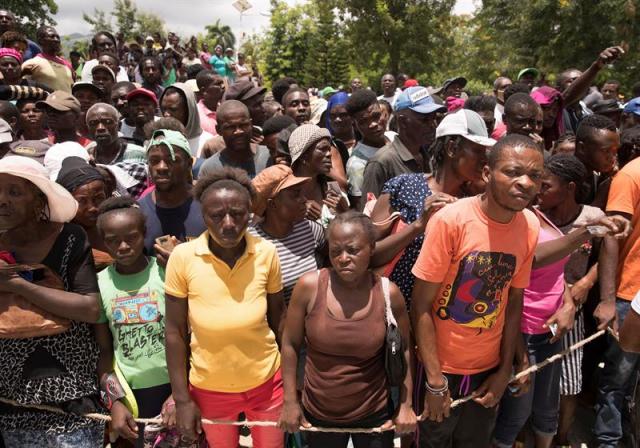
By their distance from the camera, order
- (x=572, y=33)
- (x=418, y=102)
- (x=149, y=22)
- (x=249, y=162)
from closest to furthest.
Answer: (x=418, y=102)
(x=249, y=162)
(x=572, y=33)
(x=149, y=22)

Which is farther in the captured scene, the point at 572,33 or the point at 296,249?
the point at 572,33

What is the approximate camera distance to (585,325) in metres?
3.84

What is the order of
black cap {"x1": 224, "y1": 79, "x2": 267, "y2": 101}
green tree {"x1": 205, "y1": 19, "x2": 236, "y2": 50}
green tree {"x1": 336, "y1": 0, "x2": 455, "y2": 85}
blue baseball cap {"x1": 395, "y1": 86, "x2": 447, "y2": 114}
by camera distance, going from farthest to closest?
green tree {"x1": 205, "y1": 19, "x2": 236, "y2": 50}
green tree {"x1": 336, "y1": 0, "x2": 455, "y2": 85}
black cap {"x1": 224, "y1": 79, "x2": 267, "y2": 101}
blue baseball cap {"x1": 395, "y1": 86, "x2": 447, "y2": 114}

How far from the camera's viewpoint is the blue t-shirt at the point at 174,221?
118 inches

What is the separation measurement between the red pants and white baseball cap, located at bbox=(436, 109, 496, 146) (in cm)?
164

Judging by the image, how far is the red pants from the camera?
2.62 metres

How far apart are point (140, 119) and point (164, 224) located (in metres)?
2.61

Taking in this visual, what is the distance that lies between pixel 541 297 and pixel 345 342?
135 centimetres

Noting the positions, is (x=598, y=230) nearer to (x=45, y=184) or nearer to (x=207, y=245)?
(x=207, y=245)

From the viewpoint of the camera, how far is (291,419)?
8.28 feet

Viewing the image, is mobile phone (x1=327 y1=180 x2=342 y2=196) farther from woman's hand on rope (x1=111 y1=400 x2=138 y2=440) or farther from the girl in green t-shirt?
woman's hand on rope (x1=111 y1=400 x2=138 y2=440)

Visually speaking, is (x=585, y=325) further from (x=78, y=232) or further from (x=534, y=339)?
(x=78, y=232)

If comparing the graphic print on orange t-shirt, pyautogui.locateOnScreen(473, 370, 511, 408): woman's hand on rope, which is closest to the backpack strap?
the graphic print on orange t-shirt

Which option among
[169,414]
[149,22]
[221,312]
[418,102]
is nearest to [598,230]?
[418,102]
